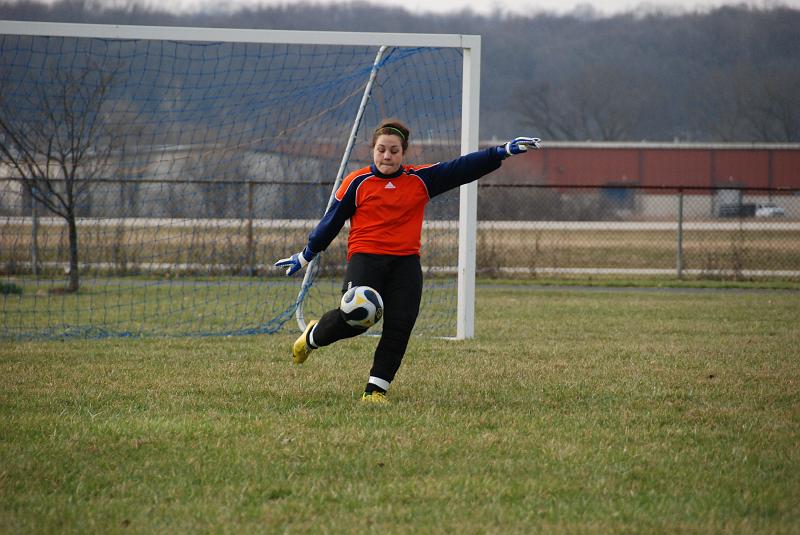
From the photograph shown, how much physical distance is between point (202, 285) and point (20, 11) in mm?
10069

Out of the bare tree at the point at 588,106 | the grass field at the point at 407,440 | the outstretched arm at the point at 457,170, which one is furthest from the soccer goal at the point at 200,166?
the bare tree at the point at 588,106

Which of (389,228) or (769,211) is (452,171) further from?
(769,211)

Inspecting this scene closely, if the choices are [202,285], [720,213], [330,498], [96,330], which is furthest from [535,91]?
[330,498]

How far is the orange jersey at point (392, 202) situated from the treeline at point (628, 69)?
50180mm

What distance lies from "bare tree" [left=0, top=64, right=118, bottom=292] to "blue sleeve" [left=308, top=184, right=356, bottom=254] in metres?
7.44

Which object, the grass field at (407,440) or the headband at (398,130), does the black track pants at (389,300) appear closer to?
the grass field at (407,440)

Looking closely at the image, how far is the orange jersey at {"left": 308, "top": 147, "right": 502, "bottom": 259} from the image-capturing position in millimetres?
6184

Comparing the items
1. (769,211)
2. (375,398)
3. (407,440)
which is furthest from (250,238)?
(769,211)

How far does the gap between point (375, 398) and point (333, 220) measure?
3.80 feet

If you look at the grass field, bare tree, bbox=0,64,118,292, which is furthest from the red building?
the grass field

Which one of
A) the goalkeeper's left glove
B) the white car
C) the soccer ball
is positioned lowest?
the soccer ball

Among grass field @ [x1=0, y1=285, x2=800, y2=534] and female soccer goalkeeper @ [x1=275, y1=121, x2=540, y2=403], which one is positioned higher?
female soccer goalkeeper @ [x1=275, y1=121, x2=540, y2=403]

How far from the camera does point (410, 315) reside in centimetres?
616

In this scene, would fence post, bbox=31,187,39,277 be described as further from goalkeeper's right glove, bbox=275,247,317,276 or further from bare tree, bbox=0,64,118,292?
goalkeeper's right glove, bbox=275,247,317,276
